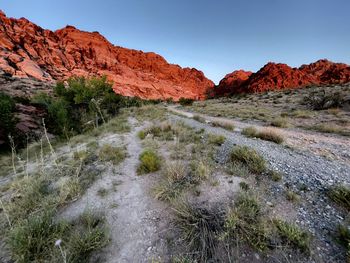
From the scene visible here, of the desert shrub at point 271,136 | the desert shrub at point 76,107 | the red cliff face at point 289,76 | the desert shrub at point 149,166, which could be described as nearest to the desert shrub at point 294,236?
the desert shrub at point 149,166

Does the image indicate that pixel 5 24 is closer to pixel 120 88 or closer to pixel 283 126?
pixel 120 88

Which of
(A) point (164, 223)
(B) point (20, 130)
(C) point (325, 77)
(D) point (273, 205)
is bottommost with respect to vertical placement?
(B) point (20, 130)

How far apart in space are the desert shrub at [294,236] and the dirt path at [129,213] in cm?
162

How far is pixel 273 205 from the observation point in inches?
108

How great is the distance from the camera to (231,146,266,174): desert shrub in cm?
378

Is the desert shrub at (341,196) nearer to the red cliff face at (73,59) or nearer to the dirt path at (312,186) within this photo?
the dirt path at (312,186)

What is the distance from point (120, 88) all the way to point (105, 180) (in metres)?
70.4

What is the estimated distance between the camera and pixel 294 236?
6.78 feet

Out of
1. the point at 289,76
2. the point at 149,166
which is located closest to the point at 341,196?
the point at 149,166

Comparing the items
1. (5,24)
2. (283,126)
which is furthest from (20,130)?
(5,24)

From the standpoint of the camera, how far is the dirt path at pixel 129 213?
88.9 inches

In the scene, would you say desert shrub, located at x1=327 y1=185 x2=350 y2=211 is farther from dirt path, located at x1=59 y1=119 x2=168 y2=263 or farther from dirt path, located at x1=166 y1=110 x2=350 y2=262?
dirt path, located at x1=59 y1=119 x2=168 y2=263

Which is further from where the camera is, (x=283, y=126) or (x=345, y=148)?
(x=283, y=126)

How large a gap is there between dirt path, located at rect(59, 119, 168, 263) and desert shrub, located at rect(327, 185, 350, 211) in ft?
9.37
